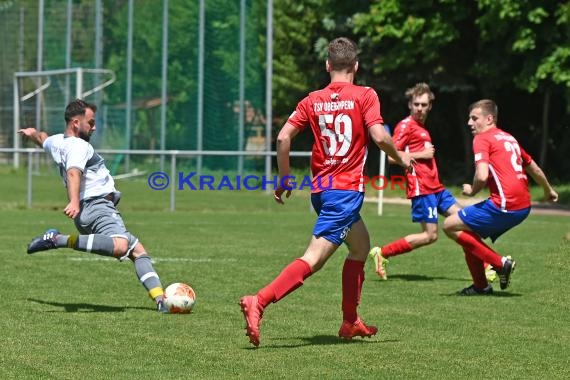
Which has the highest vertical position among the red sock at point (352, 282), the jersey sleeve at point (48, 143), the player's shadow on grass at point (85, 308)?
the jersey sleeve at point (48, 143)

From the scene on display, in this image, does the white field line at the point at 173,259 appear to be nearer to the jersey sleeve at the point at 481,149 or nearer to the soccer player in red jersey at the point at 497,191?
the soccer player in red jersey at the point at 497,191

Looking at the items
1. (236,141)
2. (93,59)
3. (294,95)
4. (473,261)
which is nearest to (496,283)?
(473,261)

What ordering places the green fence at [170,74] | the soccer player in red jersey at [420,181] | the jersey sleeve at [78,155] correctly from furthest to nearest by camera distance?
the green fence at [170,74], the soccer player in red jersey at [420,181], the jersey sleeve at [78,155]

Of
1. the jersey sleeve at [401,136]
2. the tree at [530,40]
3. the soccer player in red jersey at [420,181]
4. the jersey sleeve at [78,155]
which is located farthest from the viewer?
the tree at [530,40]

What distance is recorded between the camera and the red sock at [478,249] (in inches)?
455

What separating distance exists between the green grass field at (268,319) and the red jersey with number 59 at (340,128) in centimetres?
112

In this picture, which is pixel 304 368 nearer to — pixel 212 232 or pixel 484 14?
pixel 212 232

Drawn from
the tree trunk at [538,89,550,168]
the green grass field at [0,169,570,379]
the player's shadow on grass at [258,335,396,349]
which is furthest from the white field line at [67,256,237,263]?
the tree trunk at [538,89,550,168]

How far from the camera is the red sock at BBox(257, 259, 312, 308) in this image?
8352 mm

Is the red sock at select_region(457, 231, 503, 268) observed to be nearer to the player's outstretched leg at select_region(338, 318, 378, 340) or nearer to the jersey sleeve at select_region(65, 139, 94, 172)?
the player's outstretched leg at select_region(338, 318, 378, 340)

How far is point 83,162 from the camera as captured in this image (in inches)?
404

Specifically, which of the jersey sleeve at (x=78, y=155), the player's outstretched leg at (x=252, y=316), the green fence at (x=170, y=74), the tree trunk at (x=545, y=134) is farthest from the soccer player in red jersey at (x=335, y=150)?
the tree trunk at (x=545, y=134)

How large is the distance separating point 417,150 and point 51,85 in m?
24.8

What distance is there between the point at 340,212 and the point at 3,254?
765 centimetres
